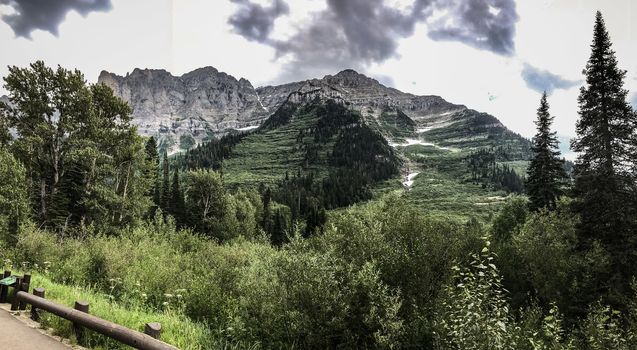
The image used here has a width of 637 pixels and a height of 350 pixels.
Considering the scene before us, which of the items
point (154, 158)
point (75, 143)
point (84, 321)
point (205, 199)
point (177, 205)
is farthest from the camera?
point (177, 205)

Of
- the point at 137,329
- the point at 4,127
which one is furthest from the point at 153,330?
the point at 4,127

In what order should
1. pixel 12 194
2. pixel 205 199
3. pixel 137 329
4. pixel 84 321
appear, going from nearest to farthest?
pixel 84 321
pixel 137 329
pixel 12 194
pixel 205 199

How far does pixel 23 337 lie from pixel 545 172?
2171 inches

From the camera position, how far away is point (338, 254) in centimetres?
1331

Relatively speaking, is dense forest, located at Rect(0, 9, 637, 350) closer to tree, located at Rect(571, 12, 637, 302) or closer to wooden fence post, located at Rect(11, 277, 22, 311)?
tree, located at Rect(571, 12, 637, 302)

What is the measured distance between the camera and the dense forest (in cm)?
1051

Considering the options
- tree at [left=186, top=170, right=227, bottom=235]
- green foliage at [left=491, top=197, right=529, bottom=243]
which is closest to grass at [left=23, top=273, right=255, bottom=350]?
tree at [left=186, top=170, right=227, bottom=235]

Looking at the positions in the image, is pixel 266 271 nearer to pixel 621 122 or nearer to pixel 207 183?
pixel 621 122

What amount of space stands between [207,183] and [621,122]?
58.6 m

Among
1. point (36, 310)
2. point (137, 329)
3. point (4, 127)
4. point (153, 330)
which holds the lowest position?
point (137, 329)

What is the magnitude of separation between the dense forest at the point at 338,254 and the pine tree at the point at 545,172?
0.17 m

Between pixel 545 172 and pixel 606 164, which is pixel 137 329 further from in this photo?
pixel 545 172

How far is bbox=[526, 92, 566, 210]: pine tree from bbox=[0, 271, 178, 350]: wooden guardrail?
171ft

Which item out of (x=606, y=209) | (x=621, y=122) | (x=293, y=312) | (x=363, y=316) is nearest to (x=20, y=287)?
(x=293, y=312)
